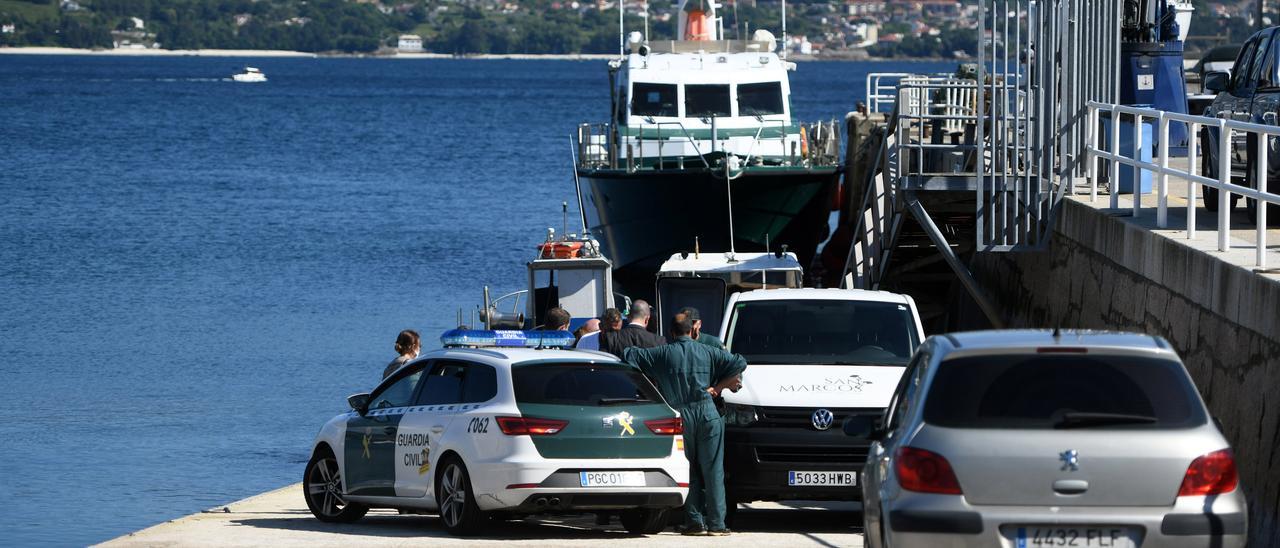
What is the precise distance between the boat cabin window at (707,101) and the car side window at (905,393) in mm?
25634

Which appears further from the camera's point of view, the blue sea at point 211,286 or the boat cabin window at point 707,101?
the boat cabin window at point 707,101

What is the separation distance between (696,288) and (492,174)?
6224cm

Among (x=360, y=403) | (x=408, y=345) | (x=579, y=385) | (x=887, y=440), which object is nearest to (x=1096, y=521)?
(x=887, y=440)

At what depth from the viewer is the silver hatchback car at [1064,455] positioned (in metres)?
8.05

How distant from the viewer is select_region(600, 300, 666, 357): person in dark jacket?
1449 centimetres

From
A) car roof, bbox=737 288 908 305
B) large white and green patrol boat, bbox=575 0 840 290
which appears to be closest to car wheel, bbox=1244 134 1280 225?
car roof, bbox=737 288 908 305

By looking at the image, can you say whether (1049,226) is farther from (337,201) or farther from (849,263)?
(337,201)

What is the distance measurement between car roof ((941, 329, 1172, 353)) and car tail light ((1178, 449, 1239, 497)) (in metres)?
0.49

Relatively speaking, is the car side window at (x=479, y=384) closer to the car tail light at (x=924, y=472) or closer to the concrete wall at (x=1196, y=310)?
the car tail light at (x=924, y=472)

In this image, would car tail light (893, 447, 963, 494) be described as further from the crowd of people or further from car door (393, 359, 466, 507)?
car door (393, 359, 466, 507)

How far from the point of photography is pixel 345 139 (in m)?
107

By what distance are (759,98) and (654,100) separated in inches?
79.4

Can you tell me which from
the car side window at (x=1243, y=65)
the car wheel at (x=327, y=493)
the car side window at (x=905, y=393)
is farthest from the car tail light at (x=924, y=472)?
the car side window at (x=1243, y=65)

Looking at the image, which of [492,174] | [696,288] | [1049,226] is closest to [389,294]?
[696,288]
